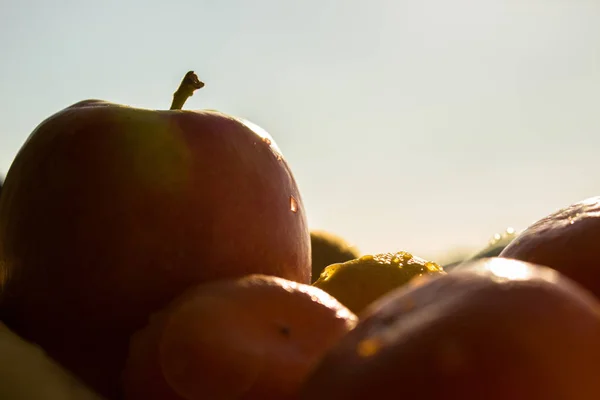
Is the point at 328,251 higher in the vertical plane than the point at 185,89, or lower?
lower

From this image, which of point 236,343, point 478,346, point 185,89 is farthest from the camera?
point 185,89

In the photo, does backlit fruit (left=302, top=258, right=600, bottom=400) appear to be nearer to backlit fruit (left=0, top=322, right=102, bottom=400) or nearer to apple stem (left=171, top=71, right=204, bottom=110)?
backlit fruit (left=0, top=322, right=102, bottom=400)

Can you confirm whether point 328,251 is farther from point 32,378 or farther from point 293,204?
point 32,378

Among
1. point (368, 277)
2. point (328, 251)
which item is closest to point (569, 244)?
point (368, 277)

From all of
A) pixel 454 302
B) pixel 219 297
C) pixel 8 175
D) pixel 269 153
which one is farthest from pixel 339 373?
pixel 8 175

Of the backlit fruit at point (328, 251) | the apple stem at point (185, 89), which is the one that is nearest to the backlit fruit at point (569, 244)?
the apple stem at point (185, 89)

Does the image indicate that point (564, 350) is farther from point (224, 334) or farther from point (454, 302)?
point (224, 334)

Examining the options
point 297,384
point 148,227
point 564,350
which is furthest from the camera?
point 148,227
